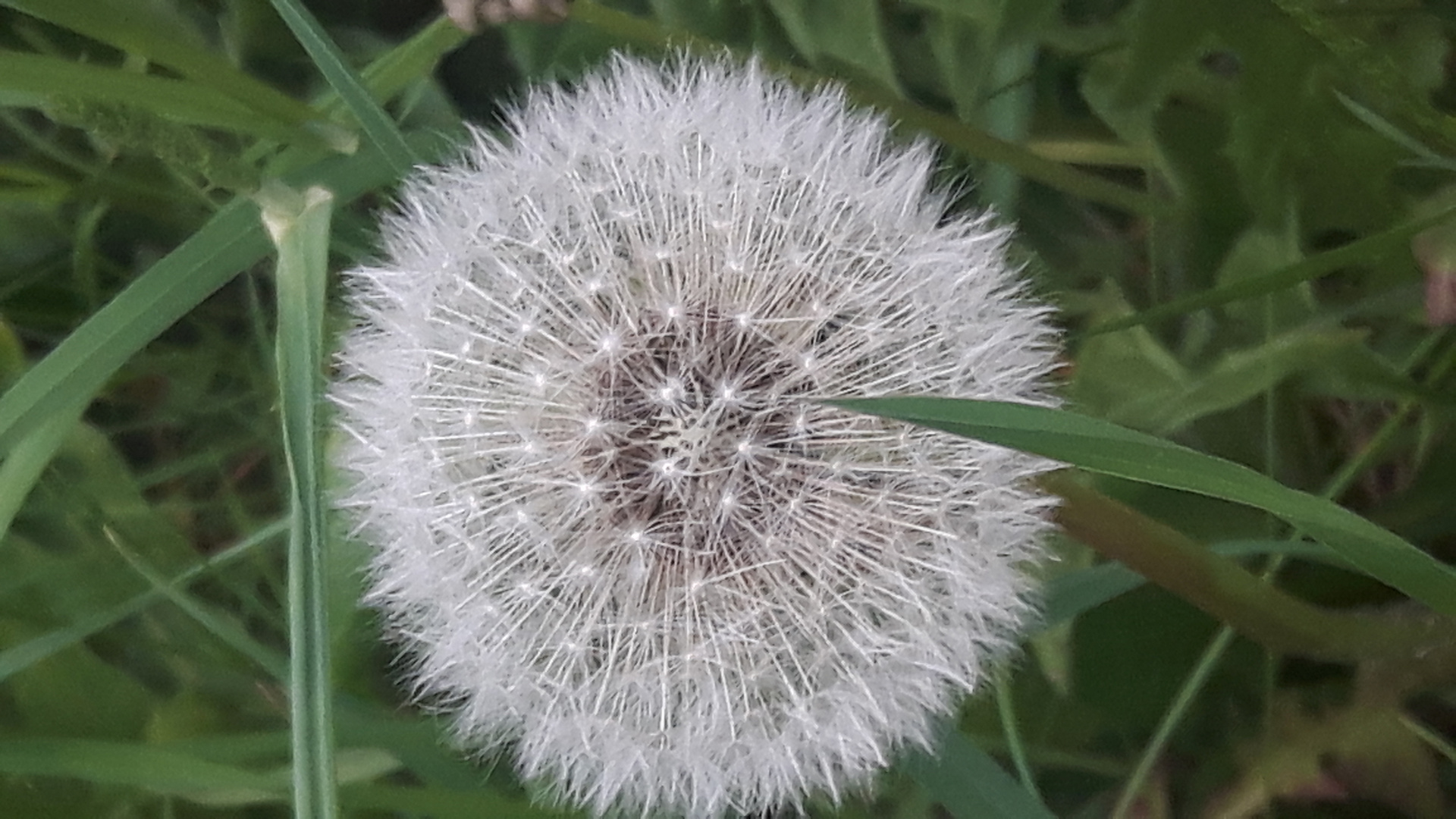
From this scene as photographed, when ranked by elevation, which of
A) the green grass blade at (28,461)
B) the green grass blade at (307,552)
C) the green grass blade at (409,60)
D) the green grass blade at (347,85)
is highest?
the green grass blade at (409,60)

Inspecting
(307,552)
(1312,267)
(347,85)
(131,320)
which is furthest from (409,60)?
(1312,267)

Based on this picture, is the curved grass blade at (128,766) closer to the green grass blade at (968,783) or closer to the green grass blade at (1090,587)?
the green grass blade at (968,783)

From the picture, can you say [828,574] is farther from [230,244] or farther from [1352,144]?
[1352,144]

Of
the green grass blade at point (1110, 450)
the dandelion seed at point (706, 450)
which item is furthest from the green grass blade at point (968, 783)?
the green grass blade at point (1110, 450)

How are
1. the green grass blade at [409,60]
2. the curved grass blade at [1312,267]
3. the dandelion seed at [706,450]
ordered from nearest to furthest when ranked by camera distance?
1. the dandelion seed at [706,450]
2. the curved grass blade at [1312,267]
3. the green grass blade at [409,60]

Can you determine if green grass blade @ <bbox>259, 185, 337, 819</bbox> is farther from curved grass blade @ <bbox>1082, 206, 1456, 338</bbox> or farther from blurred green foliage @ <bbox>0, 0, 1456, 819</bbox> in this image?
curved grass blade @ <bbox>1082, 206, 1456, 338</bbox>

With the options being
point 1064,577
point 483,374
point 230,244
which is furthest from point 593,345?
point 1064,577
